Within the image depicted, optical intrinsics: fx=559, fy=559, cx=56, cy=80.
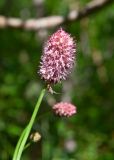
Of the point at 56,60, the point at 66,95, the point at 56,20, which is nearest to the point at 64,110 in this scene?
the point at 56,60

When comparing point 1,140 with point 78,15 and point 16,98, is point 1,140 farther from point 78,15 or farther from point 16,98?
point 78,15

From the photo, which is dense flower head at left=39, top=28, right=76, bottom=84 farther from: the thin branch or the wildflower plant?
the thin branch

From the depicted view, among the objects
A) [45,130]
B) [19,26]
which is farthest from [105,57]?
[45,130]

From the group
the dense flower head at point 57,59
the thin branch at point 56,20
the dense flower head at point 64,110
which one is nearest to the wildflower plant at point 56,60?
the dense flower head at point 57,59

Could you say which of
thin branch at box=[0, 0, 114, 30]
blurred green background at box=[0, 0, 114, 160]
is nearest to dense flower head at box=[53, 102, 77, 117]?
blurred green background at box=[0, 0, 114, 160]

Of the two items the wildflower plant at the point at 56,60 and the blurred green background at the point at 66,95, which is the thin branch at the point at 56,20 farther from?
the wildflower plant at the point at 56,60

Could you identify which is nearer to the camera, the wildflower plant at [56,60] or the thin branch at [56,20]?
the wildflower plant at [56,60]
